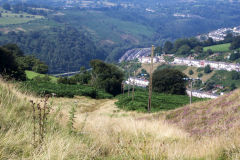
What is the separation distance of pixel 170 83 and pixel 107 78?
996 centimetres

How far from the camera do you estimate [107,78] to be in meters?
50.7

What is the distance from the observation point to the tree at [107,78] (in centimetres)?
4997

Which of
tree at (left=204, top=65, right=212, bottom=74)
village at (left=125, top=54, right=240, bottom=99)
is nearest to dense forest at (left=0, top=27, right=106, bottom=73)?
village at (left=125, top=54, right=240, bottom=99)

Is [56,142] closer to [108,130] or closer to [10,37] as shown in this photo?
[108,130]

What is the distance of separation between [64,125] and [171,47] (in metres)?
133

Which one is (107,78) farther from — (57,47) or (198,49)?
(57,47)

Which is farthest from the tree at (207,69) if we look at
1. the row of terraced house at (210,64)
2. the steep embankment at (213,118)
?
the steep embankment at (213,118)

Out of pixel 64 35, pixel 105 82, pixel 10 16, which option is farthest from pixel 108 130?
pixel 10 16

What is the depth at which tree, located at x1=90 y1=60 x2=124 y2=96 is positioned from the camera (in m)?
50.0

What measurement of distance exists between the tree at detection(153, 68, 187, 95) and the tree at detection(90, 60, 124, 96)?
6.29m

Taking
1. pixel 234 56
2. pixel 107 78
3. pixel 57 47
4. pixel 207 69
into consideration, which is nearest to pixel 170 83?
pixel 107 78

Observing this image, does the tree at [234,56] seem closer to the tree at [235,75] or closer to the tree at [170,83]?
the tree at [235,75]

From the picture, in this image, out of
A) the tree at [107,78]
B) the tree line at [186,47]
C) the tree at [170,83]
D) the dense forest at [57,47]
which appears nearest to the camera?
the tree at [170,83]

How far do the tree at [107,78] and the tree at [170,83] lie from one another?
6289mm
